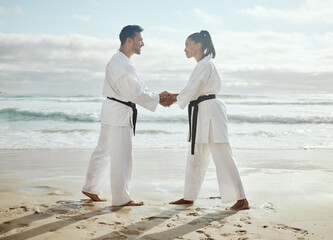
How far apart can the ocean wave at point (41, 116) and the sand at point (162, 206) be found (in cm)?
991

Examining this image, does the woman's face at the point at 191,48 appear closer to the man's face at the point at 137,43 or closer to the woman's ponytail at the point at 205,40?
the woman's ponytail at the point at 205,40

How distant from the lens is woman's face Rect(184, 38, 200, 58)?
3908 millimetres

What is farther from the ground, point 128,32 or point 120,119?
point 128,32

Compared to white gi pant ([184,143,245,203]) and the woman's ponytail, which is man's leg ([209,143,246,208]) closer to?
white gi pant ([184,143,245,203])

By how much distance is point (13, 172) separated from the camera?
17.7ft

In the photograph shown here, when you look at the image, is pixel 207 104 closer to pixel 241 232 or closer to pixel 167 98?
pixel 167 98

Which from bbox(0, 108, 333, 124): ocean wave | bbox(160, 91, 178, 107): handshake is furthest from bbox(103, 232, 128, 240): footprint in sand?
bbox(0, 108, 333, 124): ocean wave

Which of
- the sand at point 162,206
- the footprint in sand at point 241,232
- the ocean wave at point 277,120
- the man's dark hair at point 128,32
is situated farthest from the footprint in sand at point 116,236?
the ocean wave at point 277,120

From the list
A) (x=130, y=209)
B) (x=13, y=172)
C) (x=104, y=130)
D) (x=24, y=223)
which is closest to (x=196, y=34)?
(x=104, y=130)

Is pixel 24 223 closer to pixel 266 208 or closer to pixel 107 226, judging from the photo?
pixel 107 226

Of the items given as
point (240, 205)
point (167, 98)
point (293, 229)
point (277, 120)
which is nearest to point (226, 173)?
point (240, 205)

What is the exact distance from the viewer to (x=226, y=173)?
146 inches

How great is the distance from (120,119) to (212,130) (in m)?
0.90

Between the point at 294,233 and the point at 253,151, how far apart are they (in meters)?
5.03
